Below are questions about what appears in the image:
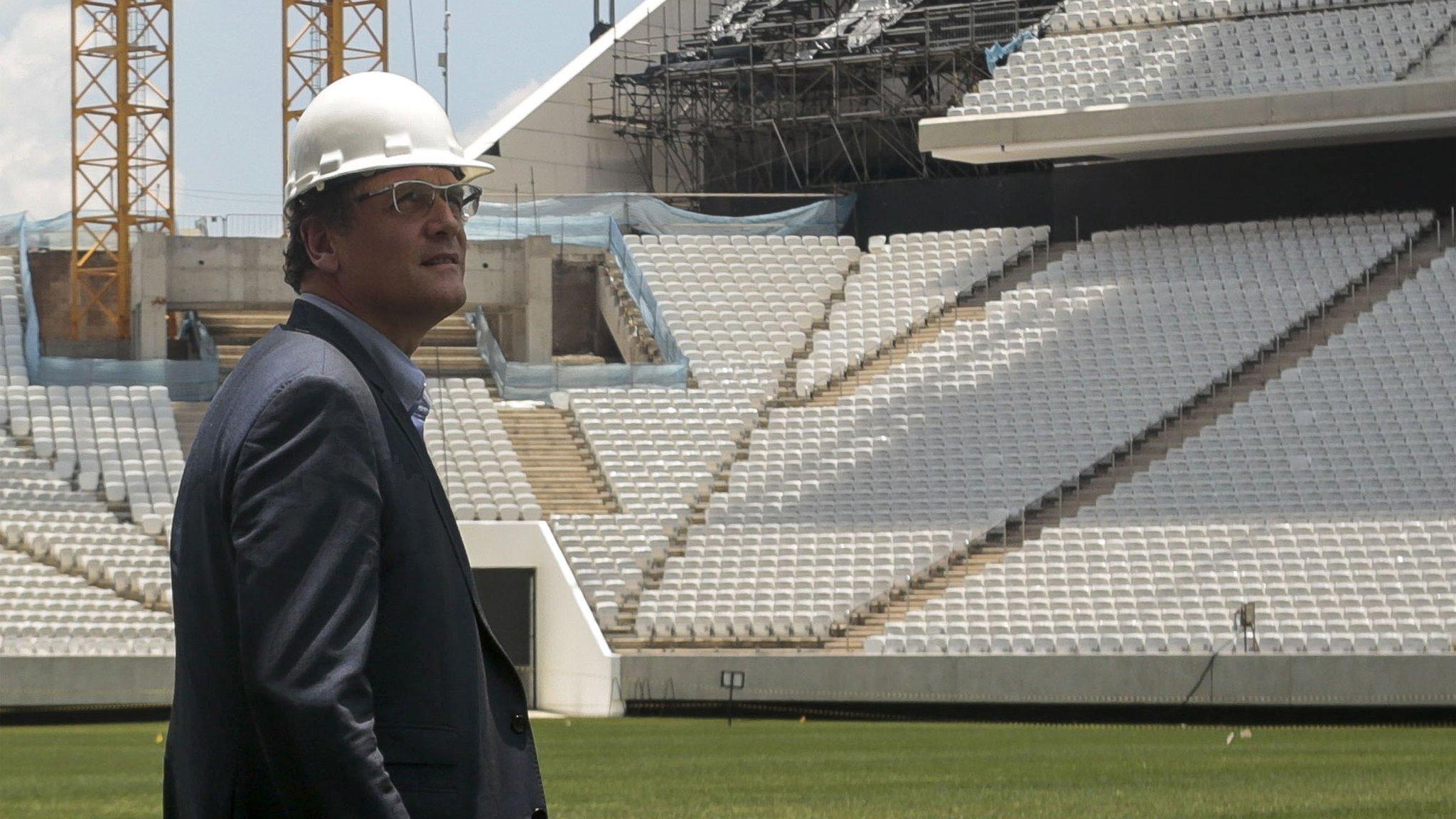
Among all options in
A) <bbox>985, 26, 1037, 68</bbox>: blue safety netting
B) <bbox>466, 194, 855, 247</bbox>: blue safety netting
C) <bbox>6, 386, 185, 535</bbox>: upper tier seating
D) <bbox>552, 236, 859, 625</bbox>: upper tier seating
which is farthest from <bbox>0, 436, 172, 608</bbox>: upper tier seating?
<bbox>985, 26, 1037, 68</bbox>: blue safety netting

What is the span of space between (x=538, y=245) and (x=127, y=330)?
328 inches

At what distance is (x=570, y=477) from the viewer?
1350 inches

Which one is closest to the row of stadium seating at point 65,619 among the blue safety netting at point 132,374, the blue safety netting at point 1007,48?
the blue safety netting at point 132,374

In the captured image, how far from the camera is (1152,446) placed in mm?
33125

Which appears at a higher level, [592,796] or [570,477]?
[592,796]

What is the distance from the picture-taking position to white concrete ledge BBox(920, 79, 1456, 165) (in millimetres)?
36531

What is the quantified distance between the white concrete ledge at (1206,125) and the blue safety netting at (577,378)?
21.5ft

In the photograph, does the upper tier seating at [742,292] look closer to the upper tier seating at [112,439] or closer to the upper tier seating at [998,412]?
the upper tier seating at [998,412]

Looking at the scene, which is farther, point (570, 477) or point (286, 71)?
point (286, 71)

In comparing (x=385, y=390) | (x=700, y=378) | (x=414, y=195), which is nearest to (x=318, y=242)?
(x=414, y=195)

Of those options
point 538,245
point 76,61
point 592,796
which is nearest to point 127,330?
point 76,61

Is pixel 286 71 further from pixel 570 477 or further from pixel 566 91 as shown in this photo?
pixel 570 477

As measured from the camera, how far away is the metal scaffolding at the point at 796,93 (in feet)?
150

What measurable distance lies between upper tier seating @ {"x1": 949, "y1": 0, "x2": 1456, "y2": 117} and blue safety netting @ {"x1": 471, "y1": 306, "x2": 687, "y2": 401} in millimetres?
7508
